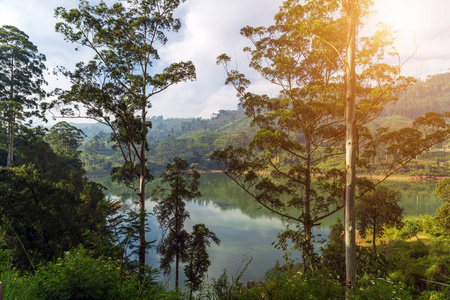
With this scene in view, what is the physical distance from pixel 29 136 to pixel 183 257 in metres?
16.6

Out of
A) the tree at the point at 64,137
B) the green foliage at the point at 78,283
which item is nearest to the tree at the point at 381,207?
the green foliage at the point at 78,283

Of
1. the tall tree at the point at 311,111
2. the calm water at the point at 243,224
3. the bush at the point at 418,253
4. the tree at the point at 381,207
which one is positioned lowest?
the calm water at the point at 243,224

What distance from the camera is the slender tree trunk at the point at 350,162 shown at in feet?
14.8

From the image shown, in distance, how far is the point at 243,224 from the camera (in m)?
26.4

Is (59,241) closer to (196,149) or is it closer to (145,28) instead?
(145,28)

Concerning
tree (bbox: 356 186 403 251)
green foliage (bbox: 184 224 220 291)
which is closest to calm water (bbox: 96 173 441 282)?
green foliage (bbox: 184 224 220 291)

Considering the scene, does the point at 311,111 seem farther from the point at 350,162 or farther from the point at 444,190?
the point at 444,190

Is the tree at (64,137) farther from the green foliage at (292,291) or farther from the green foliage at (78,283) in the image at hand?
the green foliage at (292,291)

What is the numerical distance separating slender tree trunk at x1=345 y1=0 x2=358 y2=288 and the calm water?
4965 millimetres

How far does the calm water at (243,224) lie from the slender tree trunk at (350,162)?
496 centimetres

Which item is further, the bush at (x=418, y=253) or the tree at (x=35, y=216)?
the bush at (x=418, y=253)

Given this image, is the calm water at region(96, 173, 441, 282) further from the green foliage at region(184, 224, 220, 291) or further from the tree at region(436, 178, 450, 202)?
the tree at region(436, 178, 450, 202)

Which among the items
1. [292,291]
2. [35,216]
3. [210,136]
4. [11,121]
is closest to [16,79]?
[11,121]

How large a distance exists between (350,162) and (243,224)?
2337cm
